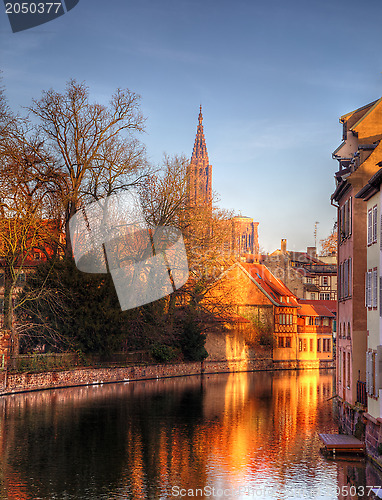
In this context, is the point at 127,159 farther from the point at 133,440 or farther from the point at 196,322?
the point at 133,440

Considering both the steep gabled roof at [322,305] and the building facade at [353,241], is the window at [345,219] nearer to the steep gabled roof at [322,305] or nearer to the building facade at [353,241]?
the building facade at [353,241]

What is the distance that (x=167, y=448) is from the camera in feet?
72.6

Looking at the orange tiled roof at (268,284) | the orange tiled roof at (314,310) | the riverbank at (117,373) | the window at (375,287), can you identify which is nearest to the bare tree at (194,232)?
the riverbank at (117,373)

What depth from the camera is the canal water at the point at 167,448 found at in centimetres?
1656

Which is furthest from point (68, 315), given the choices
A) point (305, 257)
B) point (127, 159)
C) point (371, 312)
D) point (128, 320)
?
point (305, 257)

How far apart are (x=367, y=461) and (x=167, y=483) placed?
20.6 feet

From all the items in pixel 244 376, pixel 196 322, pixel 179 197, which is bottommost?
pixel 244 376

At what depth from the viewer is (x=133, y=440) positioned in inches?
920

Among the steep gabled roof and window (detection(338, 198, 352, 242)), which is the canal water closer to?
window (detection(338, 198, 352, 242))

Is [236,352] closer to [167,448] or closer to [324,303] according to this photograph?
[324,303]

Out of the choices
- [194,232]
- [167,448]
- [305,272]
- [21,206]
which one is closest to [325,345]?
[305,272]

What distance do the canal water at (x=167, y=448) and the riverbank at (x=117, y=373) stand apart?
1.03 m

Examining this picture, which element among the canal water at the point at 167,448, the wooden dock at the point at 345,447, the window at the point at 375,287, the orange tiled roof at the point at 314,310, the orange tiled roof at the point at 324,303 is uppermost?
the orange tiled roof at the point at 324,303

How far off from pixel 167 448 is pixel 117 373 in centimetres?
2420
